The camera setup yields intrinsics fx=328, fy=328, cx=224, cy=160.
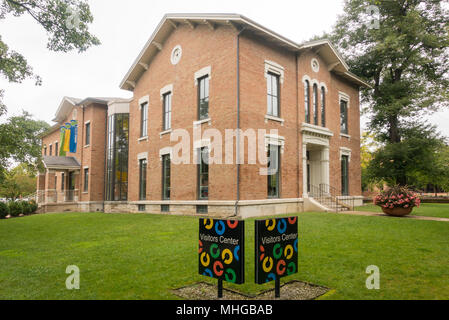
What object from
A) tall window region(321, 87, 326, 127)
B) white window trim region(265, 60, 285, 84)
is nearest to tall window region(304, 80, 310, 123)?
tall window region(321, 87, 326, 127)

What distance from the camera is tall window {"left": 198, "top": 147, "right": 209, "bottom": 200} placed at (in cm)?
1530

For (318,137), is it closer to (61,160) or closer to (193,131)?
(193,131)

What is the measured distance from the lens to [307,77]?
1758cm

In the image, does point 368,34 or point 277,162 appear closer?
point 277,162

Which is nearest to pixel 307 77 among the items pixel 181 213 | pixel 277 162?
pixel 277 162

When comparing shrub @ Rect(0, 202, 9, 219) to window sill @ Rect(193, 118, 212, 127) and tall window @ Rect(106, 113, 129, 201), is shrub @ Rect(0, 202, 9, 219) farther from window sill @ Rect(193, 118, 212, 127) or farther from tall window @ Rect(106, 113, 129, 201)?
window sill @ Rect(193, 118, 212, 127)

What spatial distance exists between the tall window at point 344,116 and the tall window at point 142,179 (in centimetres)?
1279

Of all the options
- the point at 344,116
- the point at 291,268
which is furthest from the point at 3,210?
the point at 291,268

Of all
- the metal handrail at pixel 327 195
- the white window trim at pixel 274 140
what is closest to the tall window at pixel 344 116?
the metal handrail at pixel 327 195

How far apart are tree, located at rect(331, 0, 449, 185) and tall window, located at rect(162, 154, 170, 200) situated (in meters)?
15.4

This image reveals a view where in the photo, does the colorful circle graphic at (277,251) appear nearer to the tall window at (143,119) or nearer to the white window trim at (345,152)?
the white window trim at (345,152)

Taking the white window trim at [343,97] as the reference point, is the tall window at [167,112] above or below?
below

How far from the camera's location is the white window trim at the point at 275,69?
15445 mm
